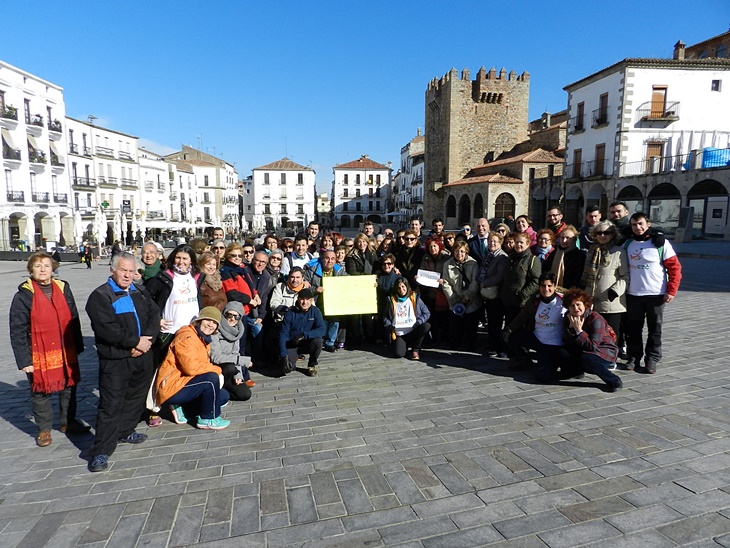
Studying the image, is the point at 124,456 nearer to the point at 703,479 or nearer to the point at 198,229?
the point at 703,479

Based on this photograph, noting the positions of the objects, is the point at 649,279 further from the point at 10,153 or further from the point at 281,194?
the point at 281,194

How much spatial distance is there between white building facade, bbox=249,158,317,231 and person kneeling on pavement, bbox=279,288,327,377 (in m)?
Result: 70.4

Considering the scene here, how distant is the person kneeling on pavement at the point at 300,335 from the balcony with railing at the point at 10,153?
36.8 metres

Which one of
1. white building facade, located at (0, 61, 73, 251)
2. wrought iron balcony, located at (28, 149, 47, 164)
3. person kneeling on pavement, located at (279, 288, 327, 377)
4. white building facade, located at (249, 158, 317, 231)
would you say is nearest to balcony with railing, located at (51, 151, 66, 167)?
white building facade, located at (0, 61, 73, 251)

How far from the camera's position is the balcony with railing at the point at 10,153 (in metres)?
32.1

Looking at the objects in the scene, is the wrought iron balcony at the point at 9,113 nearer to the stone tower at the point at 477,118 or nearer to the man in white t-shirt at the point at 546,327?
the stone tower at the point at 477,118

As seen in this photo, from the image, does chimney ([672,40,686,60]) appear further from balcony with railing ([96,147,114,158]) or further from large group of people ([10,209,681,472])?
balcony with railing ([96,147,114,158])

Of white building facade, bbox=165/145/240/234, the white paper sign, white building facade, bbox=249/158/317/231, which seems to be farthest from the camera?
white building facade, bbox=249/158/317/231

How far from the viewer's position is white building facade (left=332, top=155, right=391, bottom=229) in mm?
81750

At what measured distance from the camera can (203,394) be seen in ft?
14.4

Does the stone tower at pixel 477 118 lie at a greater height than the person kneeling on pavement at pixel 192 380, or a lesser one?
greater

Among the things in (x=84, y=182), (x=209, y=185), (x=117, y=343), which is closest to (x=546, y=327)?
(x=117, y=343)

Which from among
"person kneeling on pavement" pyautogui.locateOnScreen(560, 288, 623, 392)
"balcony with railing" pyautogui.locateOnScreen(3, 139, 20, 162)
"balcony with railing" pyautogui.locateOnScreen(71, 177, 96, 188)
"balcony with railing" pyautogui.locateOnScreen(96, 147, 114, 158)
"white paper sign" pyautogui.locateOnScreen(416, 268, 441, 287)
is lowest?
"person kneeling on pavement" pyautogui.locateOnScreen(560, 288, 623, 392)

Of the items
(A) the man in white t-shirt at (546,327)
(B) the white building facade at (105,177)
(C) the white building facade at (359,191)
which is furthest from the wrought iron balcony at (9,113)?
(C) the white building facade at (359,191)
